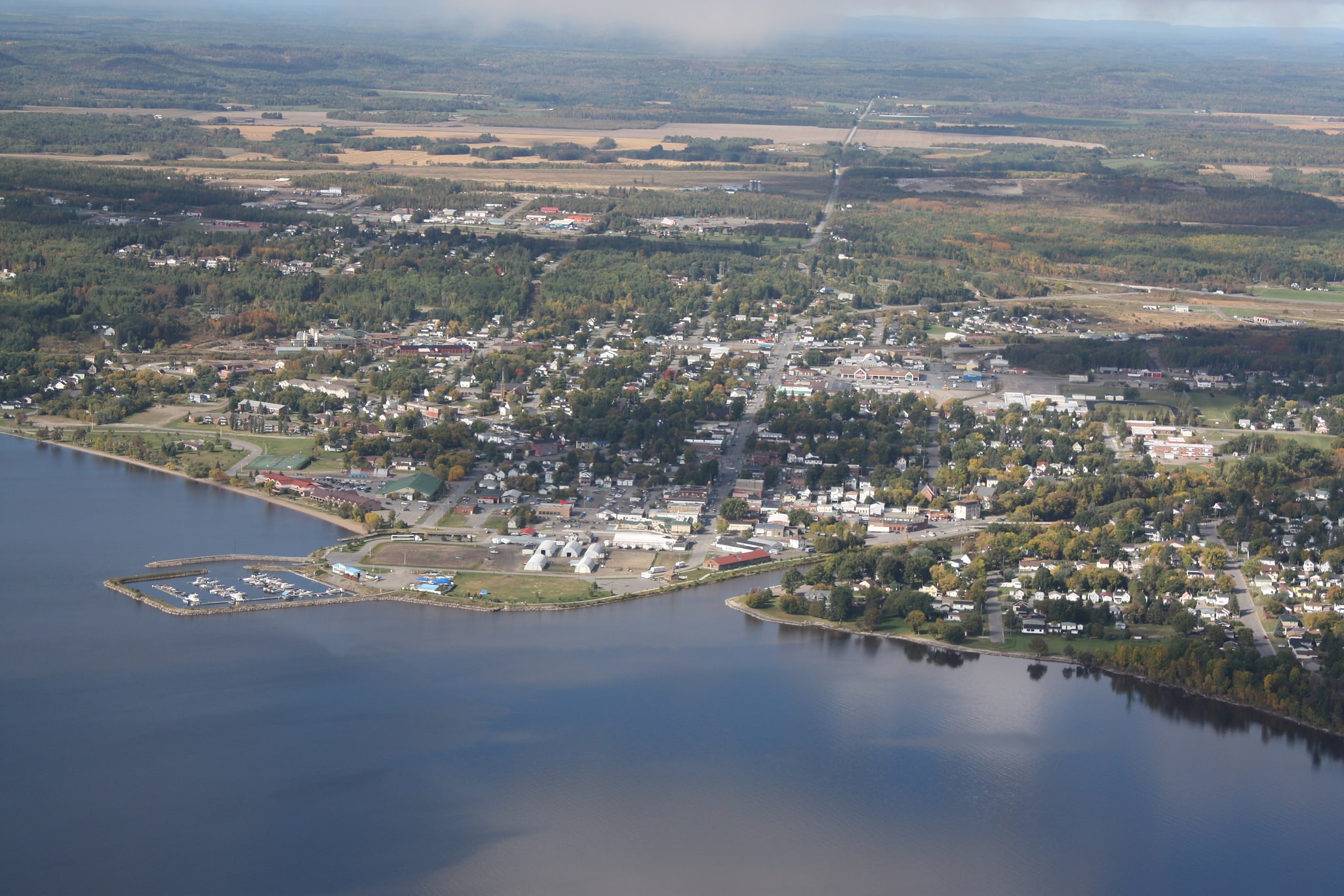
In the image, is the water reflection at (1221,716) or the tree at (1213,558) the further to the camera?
the tree at (1213,558)

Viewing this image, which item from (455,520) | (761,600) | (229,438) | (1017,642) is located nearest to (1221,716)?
(1017,642)

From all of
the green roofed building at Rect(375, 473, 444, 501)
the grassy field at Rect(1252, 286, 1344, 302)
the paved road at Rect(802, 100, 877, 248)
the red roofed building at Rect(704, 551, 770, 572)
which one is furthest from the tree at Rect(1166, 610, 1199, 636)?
the paved road at Rect(802, 100, 877, 248)

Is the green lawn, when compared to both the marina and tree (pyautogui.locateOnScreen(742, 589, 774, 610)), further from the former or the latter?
tree (pyautogui.locateOnScreen(742, 589, 774, 610))

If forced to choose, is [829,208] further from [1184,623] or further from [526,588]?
[1184,623]

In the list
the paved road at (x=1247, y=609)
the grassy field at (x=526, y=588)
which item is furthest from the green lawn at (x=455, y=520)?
the paved road at (x=1247, y=609)

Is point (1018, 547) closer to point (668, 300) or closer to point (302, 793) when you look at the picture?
point (302, 793)

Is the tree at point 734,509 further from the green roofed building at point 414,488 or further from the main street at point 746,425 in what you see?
the green roofed building at point 414,488

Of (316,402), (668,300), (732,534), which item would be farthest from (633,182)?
(732,534)
